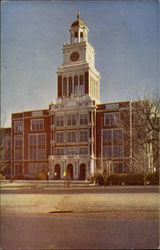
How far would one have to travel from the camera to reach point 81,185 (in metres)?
17.4

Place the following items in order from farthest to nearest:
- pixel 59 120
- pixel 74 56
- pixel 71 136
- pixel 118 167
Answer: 1. pixel 59 120
2. pixel 71 136
3. pixel 118 167
4. pixel 74 56

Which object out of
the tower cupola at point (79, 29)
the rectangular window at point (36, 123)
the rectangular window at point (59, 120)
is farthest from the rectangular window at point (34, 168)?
the tower cupola at point (79, 29)

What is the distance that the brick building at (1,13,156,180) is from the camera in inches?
556

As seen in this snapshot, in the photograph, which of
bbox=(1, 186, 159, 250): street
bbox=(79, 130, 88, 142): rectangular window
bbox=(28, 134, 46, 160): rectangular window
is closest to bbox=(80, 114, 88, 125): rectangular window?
bbox=(79, 130, 88, 142): rectangular window

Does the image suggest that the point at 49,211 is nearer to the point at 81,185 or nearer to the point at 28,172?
the point at 81,185

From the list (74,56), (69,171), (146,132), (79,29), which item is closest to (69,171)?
(69,171)

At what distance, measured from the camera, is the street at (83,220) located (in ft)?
26.7

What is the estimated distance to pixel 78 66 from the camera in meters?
17.7

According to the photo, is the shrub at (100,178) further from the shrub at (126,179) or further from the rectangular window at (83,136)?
the rectangular window at (83,136)

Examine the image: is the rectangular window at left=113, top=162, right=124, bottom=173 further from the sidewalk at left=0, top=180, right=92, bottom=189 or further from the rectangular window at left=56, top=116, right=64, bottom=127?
the rectangular window at left=56, top=116, right=64, bottom=127

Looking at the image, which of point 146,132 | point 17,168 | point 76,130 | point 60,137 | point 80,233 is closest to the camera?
point 80,233

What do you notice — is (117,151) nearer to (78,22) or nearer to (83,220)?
(83,220)

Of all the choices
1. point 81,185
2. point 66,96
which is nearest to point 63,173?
point 81,185

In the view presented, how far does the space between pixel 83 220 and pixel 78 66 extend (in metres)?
9.43
